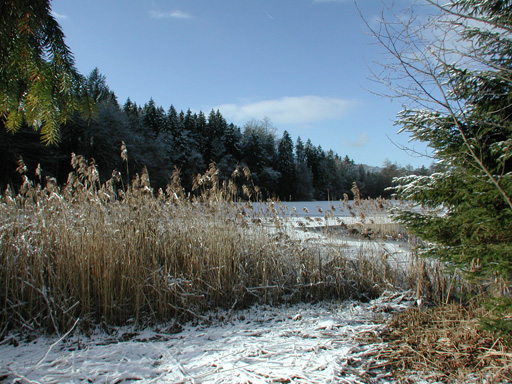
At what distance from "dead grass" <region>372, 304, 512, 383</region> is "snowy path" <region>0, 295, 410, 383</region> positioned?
6.1 inches

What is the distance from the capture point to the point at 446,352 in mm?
1933

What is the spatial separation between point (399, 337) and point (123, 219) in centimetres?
274

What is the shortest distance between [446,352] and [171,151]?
87.9ft

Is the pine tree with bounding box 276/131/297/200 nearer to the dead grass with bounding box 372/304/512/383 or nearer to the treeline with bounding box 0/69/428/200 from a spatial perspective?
the treeline with bounding box 0/69/428/200

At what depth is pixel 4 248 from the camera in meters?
2.92

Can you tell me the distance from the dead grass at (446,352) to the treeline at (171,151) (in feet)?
36.4

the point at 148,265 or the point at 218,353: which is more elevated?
the point at 148,265

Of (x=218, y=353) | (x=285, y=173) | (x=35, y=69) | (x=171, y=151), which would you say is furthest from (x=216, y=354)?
(x=285, y=173)

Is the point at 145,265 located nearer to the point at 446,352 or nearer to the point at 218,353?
the point at 218,353

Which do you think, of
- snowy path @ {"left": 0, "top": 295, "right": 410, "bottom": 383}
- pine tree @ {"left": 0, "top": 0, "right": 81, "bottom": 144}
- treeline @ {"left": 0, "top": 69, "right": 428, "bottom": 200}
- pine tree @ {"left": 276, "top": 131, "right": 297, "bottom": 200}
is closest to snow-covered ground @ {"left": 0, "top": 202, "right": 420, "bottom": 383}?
snowy path @ {"left": 0, "top": 295, "right": 410, "bottom": 383}

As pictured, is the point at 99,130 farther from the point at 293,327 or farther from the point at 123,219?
the point at 293,327

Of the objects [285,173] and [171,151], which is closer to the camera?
[171,151]

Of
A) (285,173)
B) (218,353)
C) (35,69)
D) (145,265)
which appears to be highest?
(285,173)

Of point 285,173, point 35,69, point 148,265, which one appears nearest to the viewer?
point 35,69
